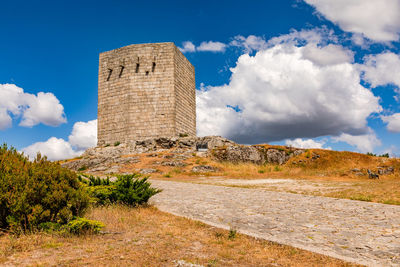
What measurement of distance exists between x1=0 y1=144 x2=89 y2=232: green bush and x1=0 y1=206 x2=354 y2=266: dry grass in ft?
1.08

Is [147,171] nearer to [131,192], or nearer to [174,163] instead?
[174,163]

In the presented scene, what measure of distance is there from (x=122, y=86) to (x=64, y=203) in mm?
22426

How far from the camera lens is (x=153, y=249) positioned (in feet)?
12.6

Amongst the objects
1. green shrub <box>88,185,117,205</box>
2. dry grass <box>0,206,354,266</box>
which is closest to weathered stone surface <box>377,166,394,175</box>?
dry grass <box>0,206,354,266</box>

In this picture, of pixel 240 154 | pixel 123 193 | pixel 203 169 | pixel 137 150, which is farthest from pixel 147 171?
pixel 123 193

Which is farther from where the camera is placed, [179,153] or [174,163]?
[179,153]

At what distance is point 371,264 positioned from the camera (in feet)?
10.6

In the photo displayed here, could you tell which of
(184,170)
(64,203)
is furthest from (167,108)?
(64,203)

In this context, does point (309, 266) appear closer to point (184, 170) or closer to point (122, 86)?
point (184, 170)

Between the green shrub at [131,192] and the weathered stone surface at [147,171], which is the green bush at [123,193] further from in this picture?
the weathered stone surface at [147,171]

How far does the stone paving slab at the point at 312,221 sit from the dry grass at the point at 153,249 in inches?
14.6

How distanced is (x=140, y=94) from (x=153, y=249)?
2274cm

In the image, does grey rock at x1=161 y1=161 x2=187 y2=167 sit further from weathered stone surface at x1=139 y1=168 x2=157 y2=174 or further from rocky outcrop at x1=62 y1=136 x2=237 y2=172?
weathered stone surface at x1=139 y1=168 x2=157 y2=174

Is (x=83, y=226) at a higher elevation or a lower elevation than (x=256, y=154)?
lower
